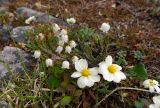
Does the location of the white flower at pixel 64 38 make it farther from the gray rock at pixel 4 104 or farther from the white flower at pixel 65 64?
the gray rock at pixel 4 104

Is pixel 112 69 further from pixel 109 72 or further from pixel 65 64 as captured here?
pixel 65 64

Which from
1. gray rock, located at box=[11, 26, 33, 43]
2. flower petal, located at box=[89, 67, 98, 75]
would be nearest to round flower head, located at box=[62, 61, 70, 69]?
flower petal, located at box=[89, 67, 98, 75]

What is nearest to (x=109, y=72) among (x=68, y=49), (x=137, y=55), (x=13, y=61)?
(x=68, y=49)

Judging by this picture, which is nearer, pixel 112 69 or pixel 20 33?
pixel 112 69

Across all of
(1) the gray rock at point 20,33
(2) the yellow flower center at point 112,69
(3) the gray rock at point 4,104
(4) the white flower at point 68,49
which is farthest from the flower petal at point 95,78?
(1) the gray rock at point 20,33

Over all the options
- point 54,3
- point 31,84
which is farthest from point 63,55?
point 54,3

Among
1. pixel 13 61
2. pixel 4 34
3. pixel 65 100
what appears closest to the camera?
pixel 65 100

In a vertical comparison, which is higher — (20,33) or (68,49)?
(68,49)
